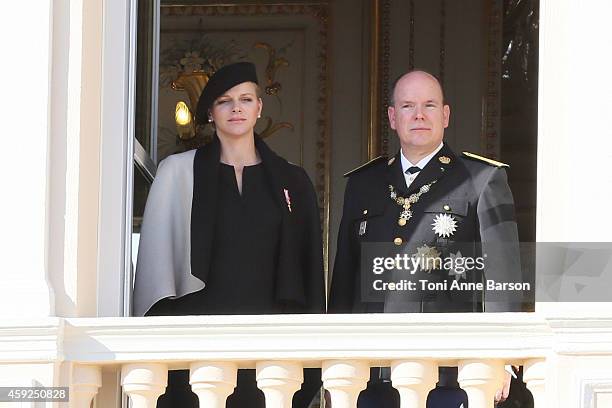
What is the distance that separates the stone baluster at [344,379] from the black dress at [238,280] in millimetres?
545

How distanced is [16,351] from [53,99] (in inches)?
23.8

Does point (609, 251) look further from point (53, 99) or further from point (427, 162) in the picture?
point (53, 99)

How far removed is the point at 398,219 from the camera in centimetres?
412

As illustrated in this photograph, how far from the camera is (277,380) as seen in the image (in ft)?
11.2

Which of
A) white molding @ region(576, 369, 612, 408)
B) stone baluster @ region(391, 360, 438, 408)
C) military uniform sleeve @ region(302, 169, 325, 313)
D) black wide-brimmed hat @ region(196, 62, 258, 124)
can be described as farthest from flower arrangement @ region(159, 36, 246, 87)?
white molding @ region(576, 369, 612, 408)

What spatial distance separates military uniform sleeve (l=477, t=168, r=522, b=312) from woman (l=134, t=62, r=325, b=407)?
46 centimetres

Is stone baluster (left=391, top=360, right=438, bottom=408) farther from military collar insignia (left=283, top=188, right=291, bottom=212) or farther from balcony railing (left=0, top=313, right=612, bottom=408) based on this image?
military collar insignia (left=283, top=188, right=291, bottom=212)

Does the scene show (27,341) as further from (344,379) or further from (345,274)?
(345,274)

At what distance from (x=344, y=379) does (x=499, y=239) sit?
746 millimetres

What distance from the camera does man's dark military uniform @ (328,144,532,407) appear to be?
3.94 metres

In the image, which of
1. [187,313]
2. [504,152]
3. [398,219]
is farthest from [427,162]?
[504,152]
